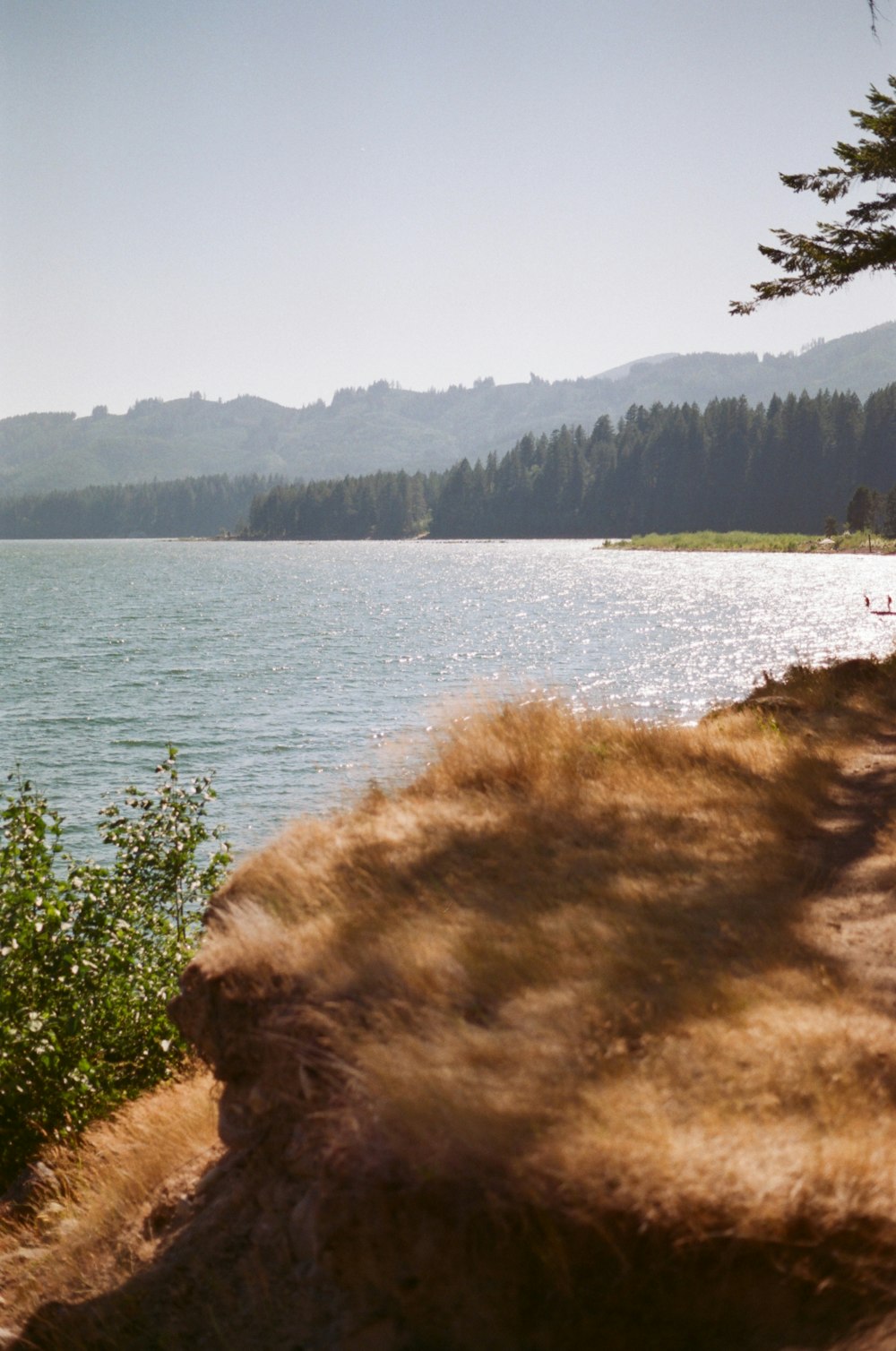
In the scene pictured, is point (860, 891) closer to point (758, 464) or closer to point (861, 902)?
point (861, 902)

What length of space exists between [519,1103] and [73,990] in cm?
929

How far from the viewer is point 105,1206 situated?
265 inches

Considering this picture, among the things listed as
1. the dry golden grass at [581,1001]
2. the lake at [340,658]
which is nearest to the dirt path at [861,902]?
the dry golden grass at [581,1001]

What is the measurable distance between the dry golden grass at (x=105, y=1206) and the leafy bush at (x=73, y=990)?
63.3 inches

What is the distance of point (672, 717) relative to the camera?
11797 mm

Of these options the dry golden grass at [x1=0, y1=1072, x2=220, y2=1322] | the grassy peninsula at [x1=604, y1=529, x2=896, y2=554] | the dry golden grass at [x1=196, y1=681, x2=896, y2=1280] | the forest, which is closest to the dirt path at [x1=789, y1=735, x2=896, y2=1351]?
the dry golden grass at [x1=196, y1=681, x2=896, y2=1280]

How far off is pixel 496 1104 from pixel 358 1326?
4.39 feet

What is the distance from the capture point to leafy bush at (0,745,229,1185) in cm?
1044

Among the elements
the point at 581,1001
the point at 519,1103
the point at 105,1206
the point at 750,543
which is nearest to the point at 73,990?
the point at 105,1206

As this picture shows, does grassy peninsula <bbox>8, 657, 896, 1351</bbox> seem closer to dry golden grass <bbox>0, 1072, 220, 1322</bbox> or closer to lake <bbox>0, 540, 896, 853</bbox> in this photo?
dry golden grass <bbox>0, 1072, 220, 1322</bbox>

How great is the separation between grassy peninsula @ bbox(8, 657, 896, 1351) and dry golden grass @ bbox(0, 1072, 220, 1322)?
3 cm

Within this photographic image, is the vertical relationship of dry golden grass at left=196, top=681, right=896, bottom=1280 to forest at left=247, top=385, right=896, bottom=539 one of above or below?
below

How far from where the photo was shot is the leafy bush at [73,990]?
10.4m

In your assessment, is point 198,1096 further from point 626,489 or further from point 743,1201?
point 626,489
